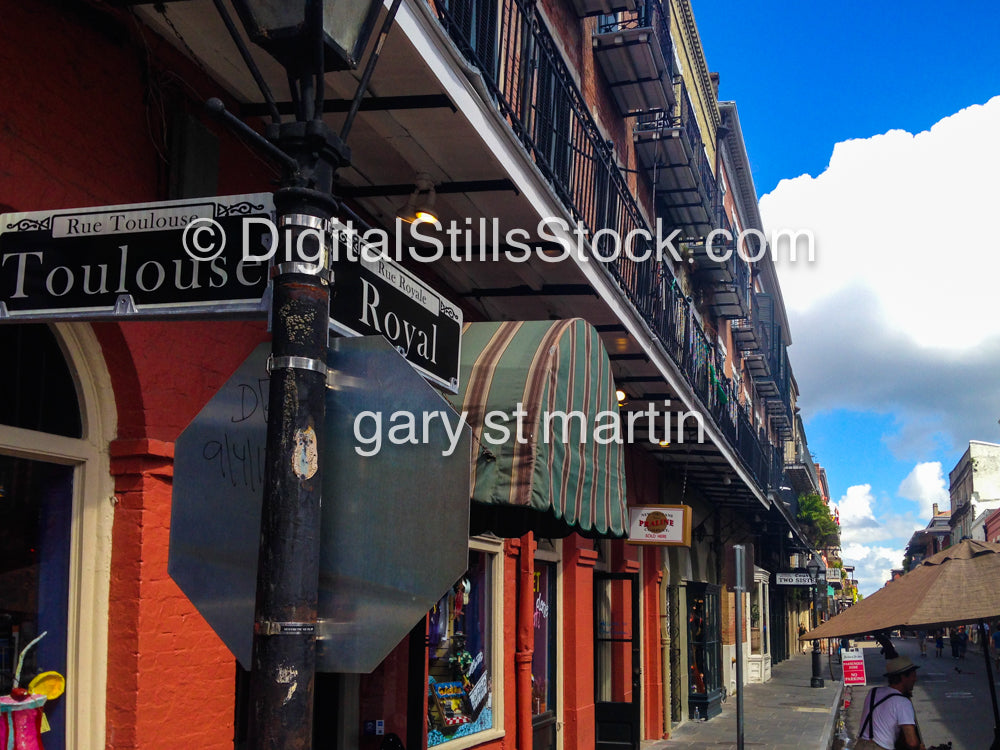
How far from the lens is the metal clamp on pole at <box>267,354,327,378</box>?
8.25 ft

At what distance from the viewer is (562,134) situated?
8141 millimetres

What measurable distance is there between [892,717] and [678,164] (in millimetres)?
10710

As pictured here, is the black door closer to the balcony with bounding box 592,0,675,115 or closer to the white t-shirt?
the white t-shirt

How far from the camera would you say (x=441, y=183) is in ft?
21.0

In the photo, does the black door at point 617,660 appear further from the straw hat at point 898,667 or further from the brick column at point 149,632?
the brick column at point 149,632

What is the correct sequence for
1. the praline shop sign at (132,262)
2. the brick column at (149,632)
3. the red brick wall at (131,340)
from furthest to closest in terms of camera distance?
the brick column at (149,632)
the red brick wall at (131,340)
the praline shop sign at (132,262)

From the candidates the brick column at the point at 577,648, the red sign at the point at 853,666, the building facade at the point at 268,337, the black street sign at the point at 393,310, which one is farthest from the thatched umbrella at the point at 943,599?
the red sign at the point at 853,666

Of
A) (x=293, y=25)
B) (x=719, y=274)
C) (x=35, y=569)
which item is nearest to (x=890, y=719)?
(x=35, y=569)

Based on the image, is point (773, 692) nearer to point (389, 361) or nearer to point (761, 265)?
point (761, 265)

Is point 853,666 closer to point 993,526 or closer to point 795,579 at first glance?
point 795,579

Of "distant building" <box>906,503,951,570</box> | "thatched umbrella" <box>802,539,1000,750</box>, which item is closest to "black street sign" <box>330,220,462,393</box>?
"thatched umbrella" <box>802,539,1000,750</box>

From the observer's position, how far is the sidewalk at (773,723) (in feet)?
52.5

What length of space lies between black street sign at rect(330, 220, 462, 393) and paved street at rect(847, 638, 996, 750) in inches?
637

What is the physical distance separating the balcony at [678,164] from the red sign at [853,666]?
832 cm
